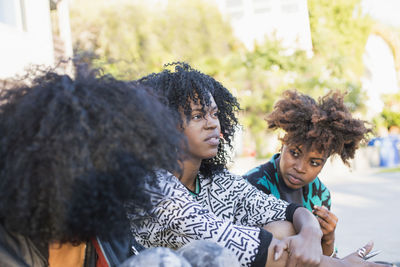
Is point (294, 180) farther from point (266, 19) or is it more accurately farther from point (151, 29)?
point (266, 19)

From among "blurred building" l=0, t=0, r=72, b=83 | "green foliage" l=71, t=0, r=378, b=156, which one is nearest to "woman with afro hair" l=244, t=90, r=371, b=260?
"blurred building" l=0, t=0, r=72, b=83

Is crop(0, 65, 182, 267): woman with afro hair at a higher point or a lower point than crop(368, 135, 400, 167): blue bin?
higher

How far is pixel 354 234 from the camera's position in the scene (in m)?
5.82

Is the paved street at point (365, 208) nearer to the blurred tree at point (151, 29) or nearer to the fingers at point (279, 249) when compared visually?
the fingers at point (279, 249)

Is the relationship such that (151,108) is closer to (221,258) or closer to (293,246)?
(221,258)

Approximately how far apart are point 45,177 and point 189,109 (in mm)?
1195

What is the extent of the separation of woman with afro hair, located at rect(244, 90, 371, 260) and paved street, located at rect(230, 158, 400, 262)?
87cm

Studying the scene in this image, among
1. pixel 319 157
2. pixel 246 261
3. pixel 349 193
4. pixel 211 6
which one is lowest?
pixel 349 193

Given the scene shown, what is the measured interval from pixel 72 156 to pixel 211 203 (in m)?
1.26

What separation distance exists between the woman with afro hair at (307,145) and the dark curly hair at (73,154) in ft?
6.38

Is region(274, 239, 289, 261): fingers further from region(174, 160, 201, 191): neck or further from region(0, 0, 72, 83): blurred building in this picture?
region(0, 0, 72, 83): blurred building

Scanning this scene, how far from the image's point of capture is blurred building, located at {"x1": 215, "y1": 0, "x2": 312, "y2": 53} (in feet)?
57.0

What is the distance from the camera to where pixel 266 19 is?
18859 mm

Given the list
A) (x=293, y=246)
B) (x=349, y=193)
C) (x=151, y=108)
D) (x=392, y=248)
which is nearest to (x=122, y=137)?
(x=151, y=108)
